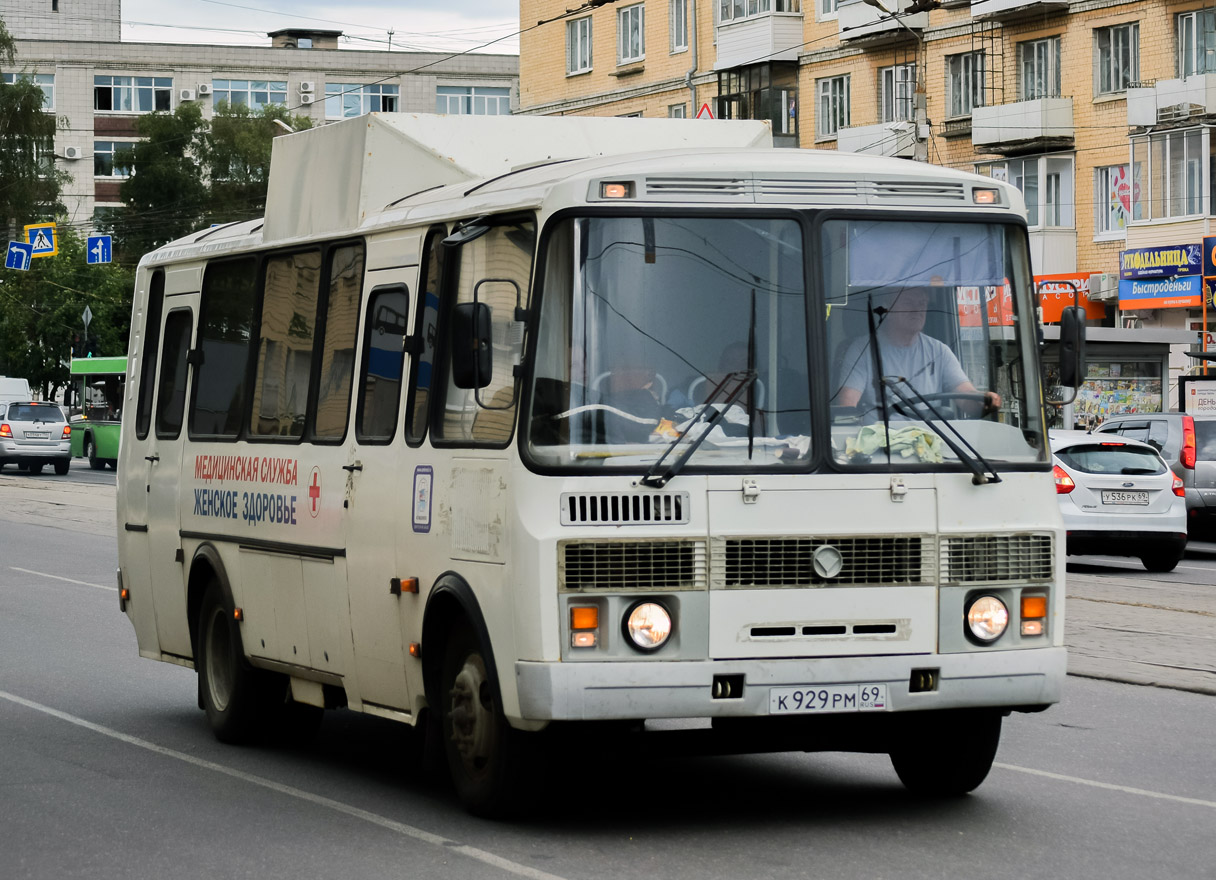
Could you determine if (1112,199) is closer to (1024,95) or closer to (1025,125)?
(1025,125)

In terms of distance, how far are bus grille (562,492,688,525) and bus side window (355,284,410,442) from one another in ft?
4.93

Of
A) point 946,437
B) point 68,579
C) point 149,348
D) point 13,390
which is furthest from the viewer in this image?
point 13,390

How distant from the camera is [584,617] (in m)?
7.30

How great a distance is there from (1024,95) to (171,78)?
64352 mm

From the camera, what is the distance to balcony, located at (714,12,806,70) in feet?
179

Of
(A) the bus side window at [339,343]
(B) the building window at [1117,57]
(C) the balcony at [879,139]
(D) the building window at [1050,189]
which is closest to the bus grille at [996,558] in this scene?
(A) the bus side window at [339,343]

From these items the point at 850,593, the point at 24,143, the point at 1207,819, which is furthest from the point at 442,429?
the point at 24,143

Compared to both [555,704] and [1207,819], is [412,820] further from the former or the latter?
[1207,819]

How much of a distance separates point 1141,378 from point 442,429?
31718 millimetres

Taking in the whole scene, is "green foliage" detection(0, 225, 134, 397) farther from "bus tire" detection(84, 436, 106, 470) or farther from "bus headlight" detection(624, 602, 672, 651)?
"bus headlight" detection(624, 602, 672, 651)

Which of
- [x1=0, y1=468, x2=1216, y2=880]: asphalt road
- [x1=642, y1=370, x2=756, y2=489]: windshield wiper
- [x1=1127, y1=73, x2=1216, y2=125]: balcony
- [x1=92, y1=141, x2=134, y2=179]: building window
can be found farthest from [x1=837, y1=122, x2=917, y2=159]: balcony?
[x1=92, y1=141, x2=134, y2=179]: building window

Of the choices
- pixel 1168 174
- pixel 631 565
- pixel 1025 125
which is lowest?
pixel 631 565

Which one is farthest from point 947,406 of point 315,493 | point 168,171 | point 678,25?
point 168,171

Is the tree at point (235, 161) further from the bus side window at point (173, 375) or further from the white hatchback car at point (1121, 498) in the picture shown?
the bus side window at point (173, 375)
